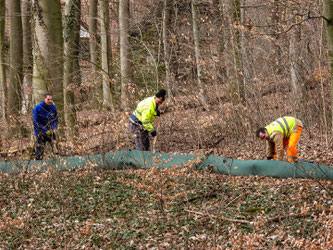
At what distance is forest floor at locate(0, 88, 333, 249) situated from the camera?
18.4 feet

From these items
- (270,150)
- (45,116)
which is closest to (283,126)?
(270,150)

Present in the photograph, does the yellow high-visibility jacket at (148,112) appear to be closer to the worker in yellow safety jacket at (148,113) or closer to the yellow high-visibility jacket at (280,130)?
the worker in yellow safety jacket at (148,113)

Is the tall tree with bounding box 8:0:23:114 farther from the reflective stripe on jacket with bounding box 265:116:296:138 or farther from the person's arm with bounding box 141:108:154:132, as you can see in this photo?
the reflective stripe on jacket with bounding box 265:116:296:138

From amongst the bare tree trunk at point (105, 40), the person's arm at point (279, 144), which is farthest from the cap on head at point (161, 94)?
the bare tree trunk at point (105, 40)

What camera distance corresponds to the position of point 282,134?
8312mm

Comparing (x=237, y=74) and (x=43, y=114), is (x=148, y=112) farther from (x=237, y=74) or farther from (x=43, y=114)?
(x=237, y=74)

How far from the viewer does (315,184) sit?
23.3 ft

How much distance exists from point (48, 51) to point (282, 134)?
568cm

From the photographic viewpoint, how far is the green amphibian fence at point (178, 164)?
24.0ft

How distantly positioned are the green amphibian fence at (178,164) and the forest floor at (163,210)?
0.49 ft

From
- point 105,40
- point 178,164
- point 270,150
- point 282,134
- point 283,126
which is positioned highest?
point 105,40

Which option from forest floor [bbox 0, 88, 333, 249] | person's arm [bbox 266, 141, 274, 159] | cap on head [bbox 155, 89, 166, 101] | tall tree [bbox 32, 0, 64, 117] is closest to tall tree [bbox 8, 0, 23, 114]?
tall tree [bbox 32, 0, 64, 117]

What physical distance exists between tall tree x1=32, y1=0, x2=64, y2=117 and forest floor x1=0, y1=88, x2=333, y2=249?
1801mm

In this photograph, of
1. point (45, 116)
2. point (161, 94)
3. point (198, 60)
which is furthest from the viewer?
point (198, 60)
